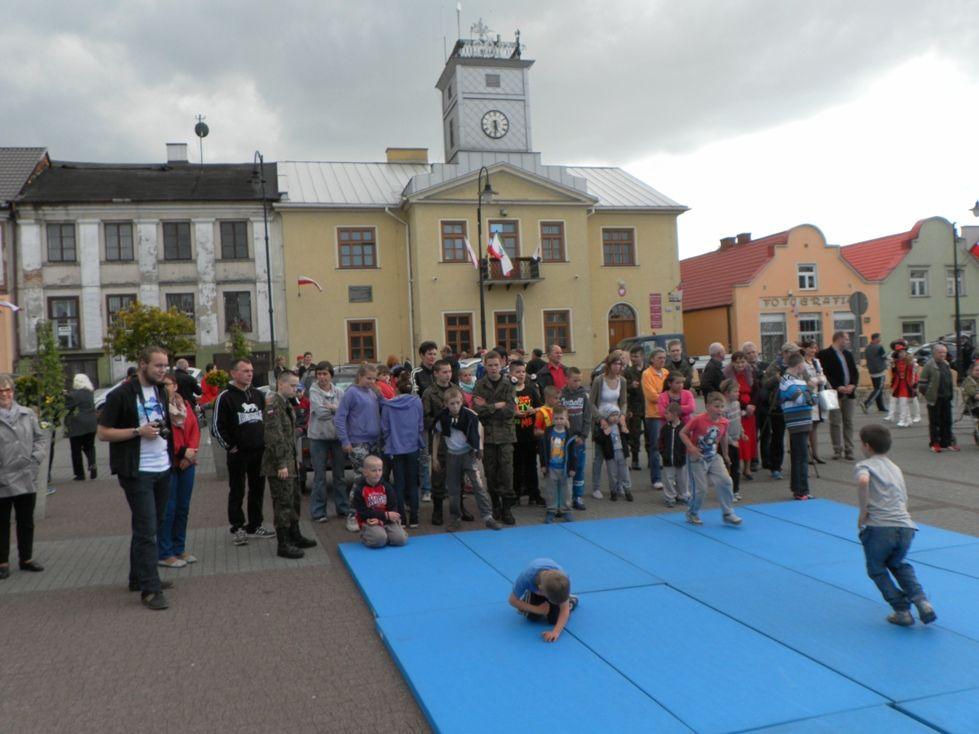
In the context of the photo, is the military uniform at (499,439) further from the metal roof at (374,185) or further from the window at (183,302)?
the window at (183,302)

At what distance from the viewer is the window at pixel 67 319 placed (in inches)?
1293

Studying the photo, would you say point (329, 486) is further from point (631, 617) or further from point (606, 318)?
point (606, 318)

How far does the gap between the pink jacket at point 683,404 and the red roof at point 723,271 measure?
32.3m

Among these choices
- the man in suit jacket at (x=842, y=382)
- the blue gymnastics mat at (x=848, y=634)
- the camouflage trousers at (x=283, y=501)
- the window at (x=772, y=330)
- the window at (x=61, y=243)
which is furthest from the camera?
the window at (x=772, y=330)

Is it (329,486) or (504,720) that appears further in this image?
(329,486)

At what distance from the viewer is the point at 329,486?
11266 mm

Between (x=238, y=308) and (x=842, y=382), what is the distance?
27550mm

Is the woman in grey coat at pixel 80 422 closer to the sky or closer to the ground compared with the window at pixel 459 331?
closer to the ground

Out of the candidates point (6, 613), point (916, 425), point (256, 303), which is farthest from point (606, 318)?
point (6, 613)

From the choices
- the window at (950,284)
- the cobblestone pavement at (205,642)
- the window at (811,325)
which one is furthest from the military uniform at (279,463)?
the window at (950,284)

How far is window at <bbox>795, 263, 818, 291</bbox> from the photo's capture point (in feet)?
134

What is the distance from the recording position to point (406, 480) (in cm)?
880

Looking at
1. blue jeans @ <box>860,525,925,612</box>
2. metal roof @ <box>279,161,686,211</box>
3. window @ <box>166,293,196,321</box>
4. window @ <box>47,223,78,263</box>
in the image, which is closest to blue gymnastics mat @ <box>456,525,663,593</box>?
blue jeans @ <box>860,525,925,612</box>

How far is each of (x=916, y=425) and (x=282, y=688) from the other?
16.1 meters
